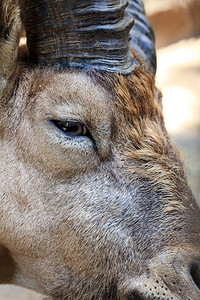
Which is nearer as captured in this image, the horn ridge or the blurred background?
the horn ridge

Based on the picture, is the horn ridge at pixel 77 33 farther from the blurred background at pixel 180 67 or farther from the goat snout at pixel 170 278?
the blurred background at pixel 180 67

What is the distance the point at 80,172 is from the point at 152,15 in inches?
462

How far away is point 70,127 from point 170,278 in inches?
49.7

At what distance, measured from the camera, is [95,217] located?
3.70 m

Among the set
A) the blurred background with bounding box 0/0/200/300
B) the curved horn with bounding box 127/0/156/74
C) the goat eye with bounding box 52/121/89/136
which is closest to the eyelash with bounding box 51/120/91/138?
the goat eye with bounding box 52/121/89/136

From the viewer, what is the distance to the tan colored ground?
994cm

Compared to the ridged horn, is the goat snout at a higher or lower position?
lower

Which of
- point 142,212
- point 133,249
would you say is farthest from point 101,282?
point 142,212

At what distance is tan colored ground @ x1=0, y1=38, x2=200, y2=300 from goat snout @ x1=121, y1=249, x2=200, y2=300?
14.6ft

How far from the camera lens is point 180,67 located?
573 inches

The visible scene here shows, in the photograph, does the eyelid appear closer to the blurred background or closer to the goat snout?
the goat snout

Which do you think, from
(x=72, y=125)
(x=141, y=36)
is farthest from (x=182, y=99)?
(x=72, y=125)

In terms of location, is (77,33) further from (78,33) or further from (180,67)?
(180,67)

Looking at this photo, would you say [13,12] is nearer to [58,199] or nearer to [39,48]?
[39,48]
